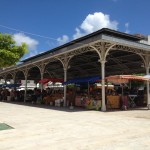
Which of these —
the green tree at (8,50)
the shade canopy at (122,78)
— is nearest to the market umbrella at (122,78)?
the shade canopy at (122,78)

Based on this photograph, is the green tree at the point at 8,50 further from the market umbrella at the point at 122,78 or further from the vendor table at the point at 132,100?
the vendor table at the point at 132,100

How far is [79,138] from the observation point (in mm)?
6254

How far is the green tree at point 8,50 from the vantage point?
19.2 m

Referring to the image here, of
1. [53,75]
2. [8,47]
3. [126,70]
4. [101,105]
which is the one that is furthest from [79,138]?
[53,75]

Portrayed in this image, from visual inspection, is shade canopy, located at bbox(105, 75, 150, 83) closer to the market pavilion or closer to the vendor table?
the market pavilion

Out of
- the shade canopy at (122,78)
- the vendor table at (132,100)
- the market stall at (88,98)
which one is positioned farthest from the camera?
the vendor table at (132,100)

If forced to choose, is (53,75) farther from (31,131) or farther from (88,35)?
(31,131)

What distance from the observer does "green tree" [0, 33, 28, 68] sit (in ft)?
63.0

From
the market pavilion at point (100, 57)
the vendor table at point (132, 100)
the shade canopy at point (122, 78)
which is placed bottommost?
the vendor table at point (132, 100)

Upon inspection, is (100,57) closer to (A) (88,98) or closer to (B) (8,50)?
(A) (88,98)

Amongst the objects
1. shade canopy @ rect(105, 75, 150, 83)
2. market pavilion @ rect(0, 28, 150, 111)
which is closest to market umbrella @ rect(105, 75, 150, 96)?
shade canopy @ rect(105, 75, 150, 83)

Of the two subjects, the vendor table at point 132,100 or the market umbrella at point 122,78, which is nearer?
the market umbrella at point 122,78

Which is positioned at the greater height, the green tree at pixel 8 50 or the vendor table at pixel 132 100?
the green tree at pixel 8 50

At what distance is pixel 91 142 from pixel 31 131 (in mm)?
2254
